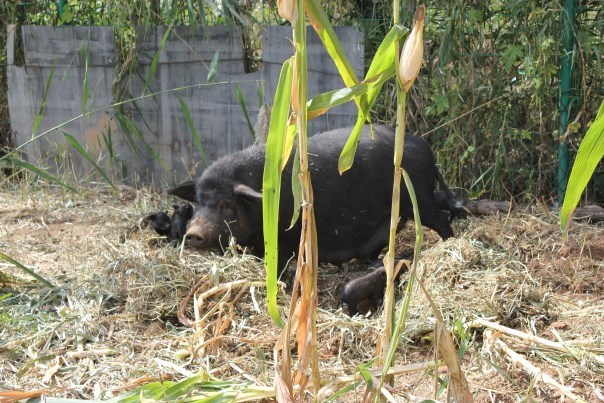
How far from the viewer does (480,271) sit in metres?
4.27

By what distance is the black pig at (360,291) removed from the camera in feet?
13.7

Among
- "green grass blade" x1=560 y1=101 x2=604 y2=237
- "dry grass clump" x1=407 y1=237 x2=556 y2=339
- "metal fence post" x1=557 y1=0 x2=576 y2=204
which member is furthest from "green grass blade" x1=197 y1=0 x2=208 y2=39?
"green grass blade" x1=560 y1=101 x2=604 y2=237

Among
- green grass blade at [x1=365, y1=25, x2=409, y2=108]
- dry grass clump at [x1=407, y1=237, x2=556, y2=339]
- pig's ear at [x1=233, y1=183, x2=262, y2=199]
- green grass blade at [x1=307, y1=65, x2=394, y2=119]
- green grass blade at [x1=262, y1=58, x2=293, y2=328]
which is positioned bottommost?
dry grass clump at [x1=407, y1=237, x2=556, y2=339]

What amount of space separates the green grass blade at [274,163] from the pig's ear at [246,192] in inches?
106

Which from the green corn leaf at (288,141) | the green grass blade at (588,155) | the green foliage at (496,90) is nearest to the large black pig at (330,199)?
the green foliage at (496,90)

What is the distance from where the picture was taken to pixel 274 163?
7.33ft

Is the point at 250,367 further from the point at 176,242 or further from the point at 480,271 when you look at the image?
the point at 176,242

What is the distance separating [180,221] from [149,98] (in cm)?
208

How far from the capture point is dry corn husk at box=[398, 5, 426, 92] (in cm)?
203

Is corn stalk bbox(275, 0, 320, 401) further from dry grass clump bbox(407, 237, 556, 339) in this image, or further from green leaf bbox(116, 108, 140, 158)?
green leaf bbox(116, 108, 140, 158)

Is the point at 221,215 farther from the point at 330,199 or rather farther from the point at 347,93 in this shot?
the point at 347,93

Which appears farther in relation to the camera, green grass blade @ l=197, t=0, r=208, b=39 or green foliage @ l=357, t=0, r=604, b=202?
green grass blade @ l=197, t=0, r=208, b=39

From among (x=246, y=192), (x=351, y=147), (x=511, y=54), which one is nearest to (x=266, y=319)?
(x=246, y=192)

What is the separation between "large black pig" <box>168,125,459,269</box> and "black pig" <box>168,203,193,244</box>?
0.89 ft
